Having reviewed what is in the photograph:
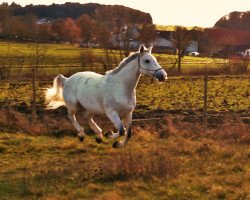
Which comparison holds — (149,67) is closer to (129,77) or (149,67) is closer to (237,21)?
(129,77)

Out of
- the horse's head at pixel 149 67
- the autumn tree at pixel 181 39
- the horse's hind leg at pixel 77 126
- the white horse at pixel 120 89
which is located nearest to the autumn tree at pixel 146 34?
the autumn tree at pixel 181 39

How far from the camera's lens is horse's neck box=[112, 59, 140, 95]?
8.52 meters

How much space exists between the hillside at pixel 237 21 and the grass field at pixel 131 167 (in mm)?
94524

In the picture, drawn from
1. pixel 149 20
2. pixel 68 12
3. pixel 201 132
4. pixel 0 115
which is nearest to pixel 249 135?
pixel 201 132

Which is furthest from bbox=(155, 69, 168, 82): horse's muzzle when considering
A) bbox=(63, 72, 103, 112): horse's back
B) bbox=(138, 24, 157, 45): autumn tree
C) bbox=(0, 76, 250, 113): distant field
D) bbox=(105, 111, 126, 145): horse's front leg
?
bbox=(138, 24, 157, 45): autumn tree

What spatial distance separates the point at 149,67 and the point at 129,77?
1.55 ft

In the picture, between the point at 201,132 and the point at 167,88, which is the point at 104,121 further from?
the point at 167,88

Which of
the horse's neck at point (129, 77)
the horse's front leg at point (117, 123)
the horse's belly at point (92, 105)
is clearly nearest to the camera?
the horse's front leg at point (117, 123)

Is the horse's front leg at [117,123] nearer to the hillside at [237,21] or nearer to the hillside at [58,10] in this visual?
the hillside at [58,10]

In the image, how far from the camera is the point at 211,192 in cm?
635

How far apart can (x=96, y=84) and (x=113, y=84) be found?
0.56m

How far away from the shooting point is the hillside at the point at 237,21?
100812 millimetres

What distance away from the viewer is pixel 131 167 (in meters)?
7.23

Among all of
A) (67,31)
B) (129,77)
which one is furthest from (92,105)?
(67,31)
